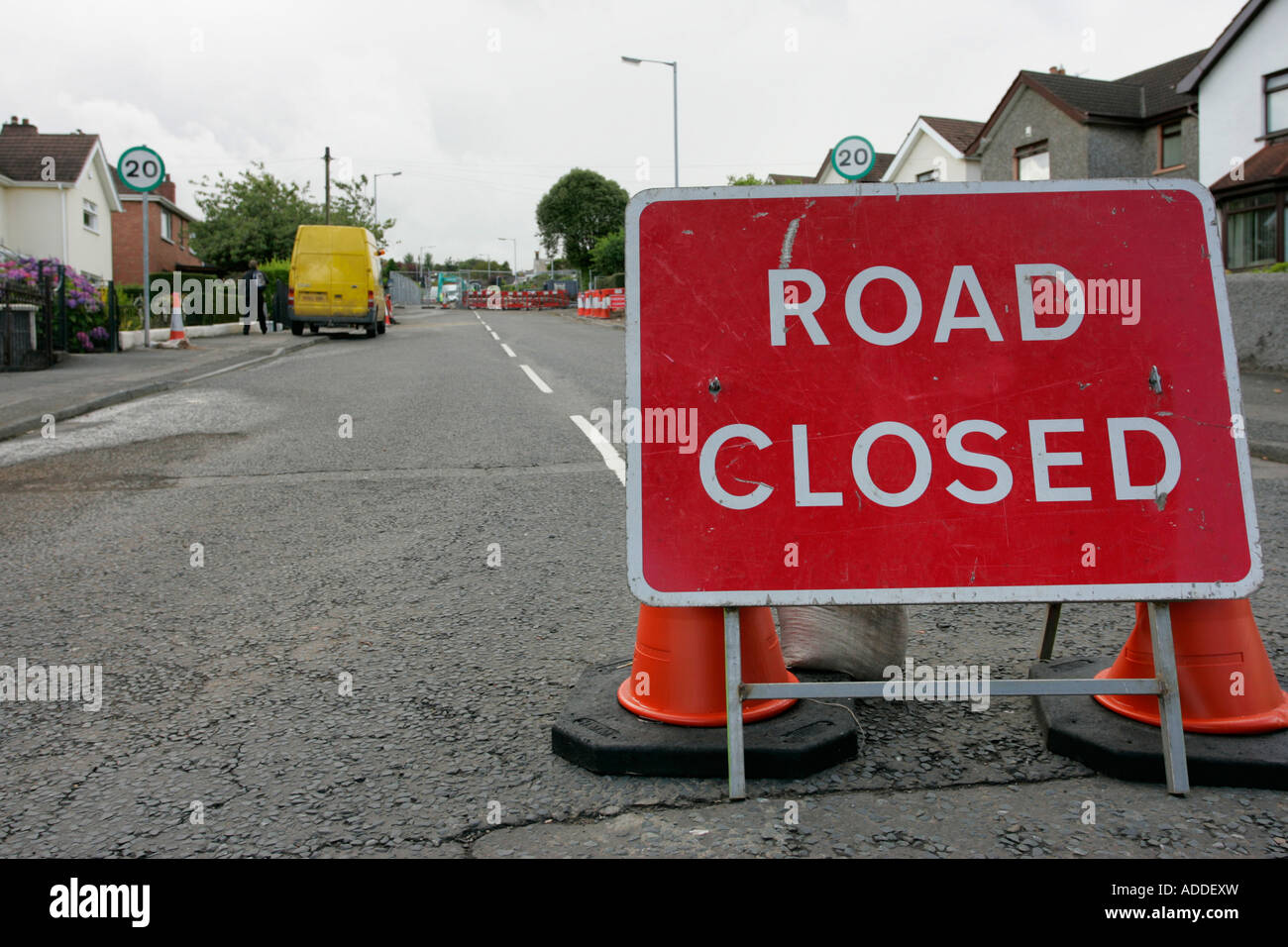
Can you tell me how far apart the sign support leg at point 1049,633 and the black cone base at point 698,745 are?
0.89 meters

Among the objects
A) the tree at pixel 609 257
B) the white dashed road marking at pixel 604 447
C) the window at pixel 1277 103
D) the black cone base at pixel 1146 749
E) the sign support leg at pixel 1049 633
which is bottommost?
the black cone base at pixel 1146 749

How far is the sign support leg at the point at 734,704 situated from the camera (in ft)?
8.40

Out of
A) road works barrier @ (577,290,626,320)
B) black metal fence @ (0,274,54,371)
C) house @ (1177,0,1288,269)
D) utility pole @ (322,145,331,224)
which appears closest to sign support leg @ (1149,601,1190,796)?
black metal fence @ (0,274,54,371)

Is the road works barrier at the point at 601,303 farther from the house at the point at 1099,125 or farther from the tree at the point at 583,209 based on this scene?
the tree at the point at 583,209

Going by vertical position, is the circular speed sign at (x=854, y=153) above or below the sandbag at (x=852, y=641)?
above

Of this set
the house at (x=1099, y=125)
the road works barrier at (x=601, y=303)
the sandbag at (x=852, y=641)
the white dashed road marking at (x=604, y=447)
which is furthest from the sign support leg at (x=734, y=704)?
the road works barrier at (x=601, y=303)

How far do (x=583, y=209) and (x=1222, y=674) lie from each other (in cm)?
9943

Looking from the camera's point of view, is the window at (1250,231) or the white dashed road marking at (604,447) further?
the window at (1250,231)

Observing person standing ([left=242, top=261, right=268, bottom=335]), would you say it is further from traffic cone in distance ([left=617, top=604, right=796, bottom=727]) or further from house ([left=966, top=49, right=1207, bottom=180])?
traffic cone in distance ([left=617, top=604, right=796, bottom=727])

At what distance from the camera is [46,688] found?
3311 mm

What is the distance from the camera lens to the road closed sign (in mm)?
2721

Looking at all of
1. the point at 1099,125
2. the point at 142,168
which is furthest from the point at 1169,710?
the point at 1099,125

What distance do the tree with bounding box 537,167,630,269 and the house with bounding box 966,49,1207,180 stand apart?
61219 mm
